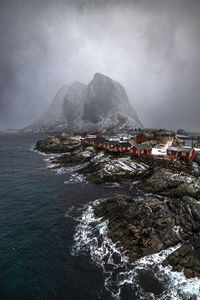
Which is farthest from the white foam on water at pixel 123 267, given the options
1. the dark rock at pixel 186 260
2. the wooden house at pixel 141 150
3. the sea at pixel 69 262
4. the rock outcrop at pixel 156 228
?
the wooden house at pixel 141 150

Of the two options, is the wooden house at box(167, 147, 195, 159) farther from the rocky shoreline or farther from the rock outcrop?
the rock outcrop

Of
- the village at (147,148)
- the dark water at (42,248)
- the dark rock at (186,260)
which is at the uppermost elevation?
the village at (147,148)

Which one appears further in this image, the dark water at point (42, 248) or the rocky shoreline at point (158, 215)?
the rocky shoreline at point (158, 215)

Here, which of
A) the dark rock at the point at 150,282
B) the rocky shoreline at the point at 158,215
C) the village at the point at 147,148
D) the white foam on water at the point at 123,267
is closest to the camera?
the white foam on water at the point at 123,267

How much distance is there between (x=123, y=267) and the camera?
17547 mm

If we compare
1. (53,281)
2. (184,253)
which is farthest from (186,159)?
(53,281)

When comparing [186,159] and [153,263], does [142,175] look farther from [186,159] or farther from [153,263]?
[153,263]

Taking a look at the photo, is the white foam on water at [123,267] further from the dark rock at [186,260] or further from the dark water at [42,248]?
the dark water at [42,248]

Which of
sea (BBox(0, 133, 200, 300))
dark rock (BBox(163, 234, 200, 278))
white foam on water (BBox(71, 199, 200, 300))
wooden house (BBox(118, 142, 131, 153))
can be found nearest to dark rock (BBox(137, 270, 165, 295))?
sea (BBox(0, 133, 200, 300))

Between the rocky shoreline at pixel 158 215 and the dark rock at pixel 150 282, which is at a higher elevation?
the rocky shoreline at pixel 158 215

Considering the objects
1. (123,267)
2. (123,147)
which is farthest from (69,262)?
(123,147)

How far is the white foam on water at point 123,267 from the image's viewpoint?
1484 cm

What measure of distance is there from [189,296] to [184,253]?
407 centimetres

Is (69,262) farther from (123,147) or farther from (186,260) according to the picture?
(123,147)
